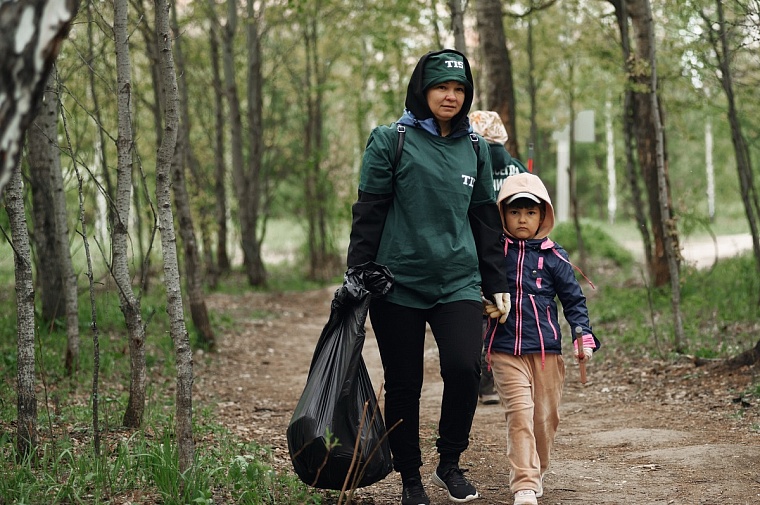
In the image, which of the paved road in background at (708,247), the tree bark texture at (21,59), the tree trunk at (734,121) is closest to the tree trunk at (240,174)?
the tree trunk at (734,121)

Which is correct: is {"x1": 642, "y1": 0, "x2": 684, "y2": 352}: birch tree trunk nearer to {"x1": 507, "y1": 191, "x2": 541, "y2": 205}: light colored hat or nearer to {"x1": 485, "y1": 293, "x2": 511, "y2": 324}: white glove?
{"x1": 507, "y1": 191, "x2": 541, "y2": 205}: light colored hat

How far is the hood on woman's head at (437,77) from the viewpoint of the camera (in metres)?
4.01

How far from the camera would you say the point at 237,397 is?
297 inches

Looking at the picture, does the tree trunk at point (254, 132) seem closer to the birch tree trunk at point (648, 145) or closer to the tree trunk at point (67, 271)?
the birch tree trunk at point (648, 145)

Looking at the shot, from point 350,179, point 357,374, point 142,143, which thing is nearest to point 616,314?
point 357,374

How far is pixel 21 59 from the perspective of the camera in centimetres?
211

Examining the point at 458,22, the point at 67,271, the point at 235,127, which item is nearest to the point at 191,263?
the point at 67,271

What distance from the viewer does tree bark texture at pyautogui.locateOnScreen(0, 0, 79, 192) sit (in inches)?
82.3

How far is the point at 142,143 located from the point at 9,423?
1515 centimetres

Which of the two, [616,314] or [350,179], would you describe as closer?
[616,314]

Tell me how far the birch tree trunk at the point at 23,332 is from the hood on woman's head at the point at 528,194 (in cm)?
253

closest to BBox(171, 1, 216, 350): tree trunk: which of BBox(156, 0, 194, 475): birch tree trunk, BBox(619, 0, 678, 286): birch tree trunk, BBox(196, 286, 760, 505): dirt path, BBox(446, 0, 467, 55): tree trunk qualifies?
BBox(196, 286, 760, 505): dirt path

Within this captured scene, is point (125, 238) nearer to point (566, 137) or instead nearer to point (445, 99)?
point (445, 99)

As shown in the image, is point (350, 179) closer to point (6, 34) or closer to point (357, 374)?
point (357, 374)
